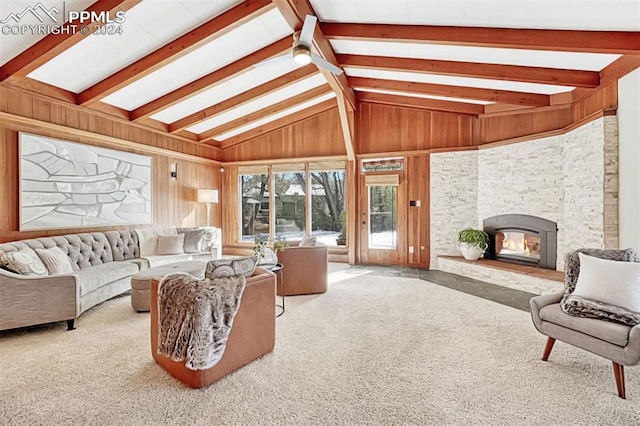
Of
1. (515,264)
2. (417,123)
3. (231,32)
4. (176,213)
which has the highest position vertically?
(231,32)

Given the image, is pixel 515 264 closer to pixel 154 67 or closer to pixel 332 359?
pixel 332 359

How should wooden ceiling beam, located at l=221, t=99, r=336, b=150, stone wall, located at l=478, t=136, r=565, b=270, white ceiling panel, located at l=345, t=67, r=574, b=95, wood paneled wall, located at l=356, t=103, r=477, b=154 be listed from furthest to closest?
wooden ceiling beam, located at l=221, t=99, r=336, b=150
wood paneled wall, located at l=356, t=103, r=477, b=154
stone wall, located at l=478, t=136, r=565, b=270
white ceiling panel, located at l=345, t=67, r=574, b=95

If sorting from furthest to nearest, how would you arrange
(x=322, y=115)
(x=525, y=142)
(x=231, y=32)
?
1. (x=322, y=115)
2. (x=525, y=142)
3. (x=231, y=32)

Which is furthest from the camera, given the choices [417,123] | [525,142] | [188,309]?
[417,123]

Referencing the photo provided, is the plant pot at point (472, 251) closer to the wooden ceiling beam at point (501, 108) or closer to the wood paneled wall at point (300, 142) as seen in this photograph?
the wooden ceiling beam at point (501, 108)

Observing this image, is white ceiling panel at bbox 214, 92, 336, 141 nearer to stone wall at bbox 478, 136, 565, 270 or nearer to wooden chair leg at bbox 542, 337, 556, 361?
stone wall at bbox 478, 136, 565, 270

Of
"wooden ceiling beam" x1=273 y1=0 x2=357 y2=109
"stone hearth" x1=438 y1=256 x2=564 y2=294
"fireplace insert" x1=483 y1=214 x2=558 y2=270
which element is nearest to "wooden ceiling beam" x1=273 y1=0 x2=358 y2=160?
"wooden ceiling beam" x1=273 y1=0 x2=357 y2=109

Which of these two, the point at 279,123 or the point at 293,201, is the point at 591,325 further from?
the point at 279,123

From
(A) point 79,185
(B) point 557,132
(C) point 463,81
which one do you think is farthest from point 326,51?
(A) point 79,185

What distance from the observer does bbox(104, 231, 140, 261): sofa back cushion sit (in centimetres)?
518

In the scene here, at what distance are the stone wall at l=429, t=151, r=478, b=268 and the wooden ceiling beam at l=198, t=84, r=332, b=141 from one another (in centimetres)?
272

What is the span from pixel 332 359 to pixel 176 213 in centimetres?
543

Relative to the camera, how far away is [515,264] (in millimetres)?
5504

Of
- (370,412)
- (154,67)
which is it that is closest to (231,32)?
(154,67)
